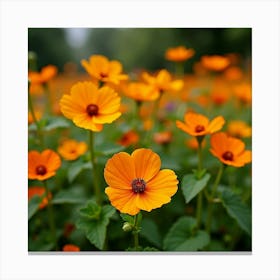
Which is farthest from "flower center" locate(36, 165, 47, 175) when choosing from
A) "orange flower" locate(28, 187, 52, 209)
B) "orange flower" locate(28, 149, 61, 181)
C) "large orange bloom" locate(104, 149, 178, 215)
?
"large orange bloom" locate(104, 149, 178, 215)

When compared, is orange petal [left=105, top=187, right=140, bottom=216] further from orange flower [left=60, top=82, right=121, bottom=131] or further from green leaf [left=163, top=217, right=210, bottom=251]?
green leaf [left=163, top=217, right=210, bottom=251]

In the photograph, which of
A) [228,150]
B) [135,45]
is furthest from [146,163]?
[135,45]

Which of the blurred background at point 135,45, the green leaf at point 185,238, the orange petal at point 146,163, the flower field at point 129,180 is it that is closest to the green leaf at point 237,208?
the flower field at point 129,180

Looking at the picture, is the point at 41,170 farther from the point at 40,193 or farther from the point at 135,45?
the point at 135,45

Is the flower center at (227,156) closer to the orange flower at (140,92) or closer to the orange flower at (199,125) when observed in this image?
the orange flower at (199,125)
